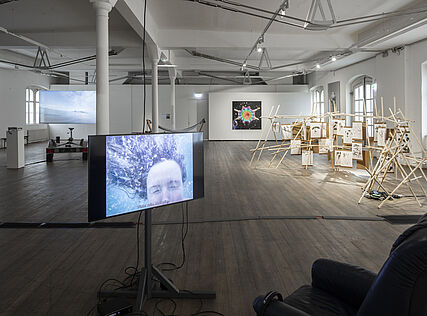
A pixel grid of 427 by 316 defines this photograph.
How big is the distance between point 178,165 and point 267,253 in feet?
5.34

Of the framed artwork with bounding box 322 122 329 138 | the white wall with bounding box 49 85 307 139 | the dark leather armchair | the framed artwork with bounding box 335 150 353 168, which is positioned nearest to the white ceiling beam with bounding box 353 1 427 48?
the framed artwork with bounding box 322 122 329 138

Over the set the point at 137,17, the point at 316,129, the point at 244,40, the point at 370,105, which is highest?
the point at 244,40

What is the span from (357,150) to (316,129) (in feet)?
4.74

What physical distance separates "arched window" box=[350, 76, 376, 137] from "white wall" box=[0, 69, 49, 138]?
14373 millimetres

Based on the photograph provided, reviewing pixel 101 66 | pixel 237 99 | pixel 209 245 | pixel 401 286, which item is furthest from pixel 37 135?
pixel 401 286

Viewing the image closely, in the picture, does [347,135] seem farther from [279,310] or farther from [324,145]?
[279,310]

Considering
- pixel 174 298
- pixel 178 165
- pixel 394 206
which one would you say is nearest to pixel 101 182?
pixel 178 165

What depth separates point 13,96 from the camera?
17297mm

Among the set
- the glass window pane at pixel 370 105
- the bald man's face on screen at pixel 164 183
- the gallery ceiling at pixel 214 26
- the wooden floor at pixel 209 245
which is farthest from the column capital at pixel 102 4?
the glass window pane at pixel 370 105

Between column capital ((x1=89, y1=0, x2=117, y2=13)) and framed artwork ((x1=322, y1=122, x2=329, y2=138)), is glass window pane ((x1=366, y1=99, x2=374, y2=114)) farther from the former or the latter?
column capital ((x1=89, y1=0, x2=117, y2=13))

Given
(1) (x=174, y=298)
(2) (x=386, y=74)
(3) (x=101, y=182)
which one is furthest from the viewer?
(2) (x=386, y=74)

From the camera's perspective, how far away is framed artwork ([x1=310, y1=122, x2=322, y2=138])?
30.1 ft

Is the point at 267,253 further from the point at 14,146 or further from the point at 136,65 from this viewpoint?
the point at 136,65

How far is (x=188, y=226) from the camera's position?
Answer: 4.76 meters
